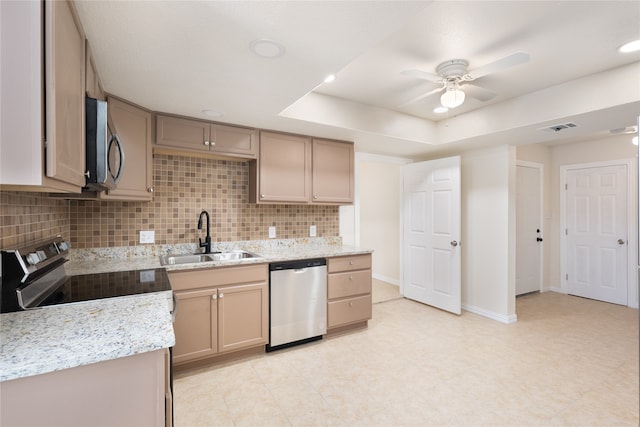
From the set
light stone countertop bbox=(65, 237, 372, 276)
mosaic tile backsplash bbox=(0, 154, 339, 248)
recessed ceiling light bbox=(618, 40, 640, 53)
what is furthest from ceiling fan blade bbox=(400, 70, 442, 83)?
mosaic tile backsplash bbox=(0, 154, 339, 248)

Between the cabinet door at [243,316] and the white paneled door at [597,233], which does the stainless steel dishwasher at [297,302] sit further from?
the white paneled door at [597,233]

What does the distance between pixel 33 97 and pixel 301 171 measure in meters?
2.35

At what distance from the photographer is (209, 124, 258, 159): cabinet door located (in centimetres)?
268

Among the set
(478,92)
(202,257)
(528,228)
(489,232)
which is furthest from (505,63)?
(528,228)

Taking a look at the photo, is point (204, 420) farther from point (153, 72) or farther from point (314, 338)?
point (153, 72)

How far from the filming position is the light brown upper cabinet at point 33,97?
812mm

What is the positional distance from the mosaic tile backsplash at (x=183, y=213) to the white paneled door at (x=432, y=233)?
4.65ft

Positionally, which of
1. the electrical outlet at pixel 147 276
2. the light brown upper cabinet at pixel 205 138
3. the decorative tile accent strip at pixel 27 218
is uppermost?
the light brown upper cabinet at pixel 205 138

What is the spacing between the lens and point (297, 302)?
2.76m

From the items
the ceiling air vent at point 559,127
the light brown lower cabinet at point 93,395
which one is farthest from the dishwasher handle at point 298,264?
the ceiling air vent at point 559,127

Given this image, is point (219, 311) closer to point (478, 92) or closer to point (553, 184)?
point (478, 92)

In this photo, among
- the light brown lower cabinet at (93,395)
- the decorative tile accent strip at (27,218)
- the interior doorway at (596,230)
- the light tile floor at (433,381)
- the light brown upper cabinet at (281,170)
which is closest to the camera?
the light brown lower cabinet at (93,395)

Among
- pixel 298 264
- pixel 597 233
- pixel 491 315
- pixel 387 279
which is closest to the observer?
pixel 298 264

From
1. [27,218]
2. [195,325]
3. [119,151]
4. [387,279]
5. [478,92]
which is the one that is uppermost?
[478,92]
